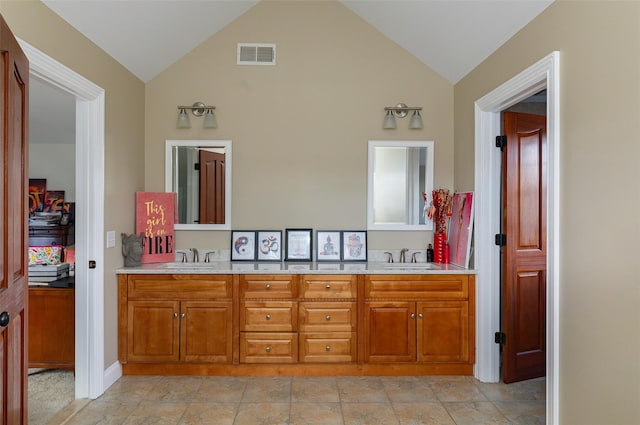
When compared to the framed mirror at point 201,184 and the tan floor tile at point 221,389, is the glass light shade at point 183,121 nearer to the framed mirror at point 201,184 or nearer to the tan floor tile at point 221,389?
the framed mirror at point 201,184

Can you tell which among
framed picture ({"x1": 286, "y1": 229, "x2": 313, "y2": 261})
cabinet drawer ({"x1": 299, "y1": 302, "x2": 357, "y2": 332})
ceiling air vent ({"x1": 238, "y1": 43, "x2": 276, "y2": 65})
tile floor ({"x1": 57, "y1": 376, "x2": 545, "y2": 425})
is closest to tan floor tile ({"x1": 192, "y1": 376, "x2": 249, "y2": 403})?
tile floor ({"x1": 57, "y1": 376, "x2": 545, "y2": 425})

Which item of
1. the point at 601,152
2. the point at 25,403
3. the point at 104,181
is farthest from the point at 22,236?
the point at 601,152

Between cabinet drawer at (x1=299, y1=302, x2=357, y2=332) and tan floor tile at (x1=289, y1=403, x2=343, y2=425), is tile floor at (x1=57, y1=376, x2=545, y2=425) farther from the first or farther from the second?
cabinet drawer at (x1=299, y1=302, x2=357, y2=332)

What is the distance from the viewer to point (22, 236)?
72.7 inches

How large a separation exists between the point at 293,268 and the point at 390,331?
3.01 feet

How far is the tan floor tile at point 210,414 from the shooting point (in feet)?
8.39

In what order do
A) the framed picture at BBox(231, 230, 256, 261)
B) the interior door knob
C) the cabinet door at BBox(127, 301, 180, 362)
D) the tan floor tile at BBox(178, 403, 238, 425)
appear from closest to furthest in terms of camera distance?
the interior door knob → the tan floor tile at BBox(178, 403, 238, 425) → the cabinet door at BBox(127, 301, 180, 362) → the framed picture at BBox(231, 230, 256, 261)

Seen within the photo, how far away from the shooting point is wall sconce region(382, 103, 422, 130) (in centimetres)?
365

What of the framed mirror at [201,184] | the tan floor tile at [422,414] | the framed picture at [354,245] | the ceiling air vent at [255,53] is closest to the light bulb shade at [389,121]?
the framed picture at [354,245]

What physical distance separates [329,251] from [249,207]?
2.75 feet

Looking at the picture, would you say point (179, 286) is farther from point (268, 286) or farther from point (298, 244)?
point (298, 244)

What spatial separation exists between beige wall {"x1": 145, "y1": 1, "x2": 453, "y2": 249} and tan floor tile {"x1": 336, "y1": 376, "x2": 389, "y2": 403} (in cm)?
117

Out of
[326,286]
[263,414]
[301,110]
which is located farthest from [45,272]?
[301,110]

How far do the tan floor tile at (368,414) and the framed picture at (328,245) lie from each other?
51.4 inches
